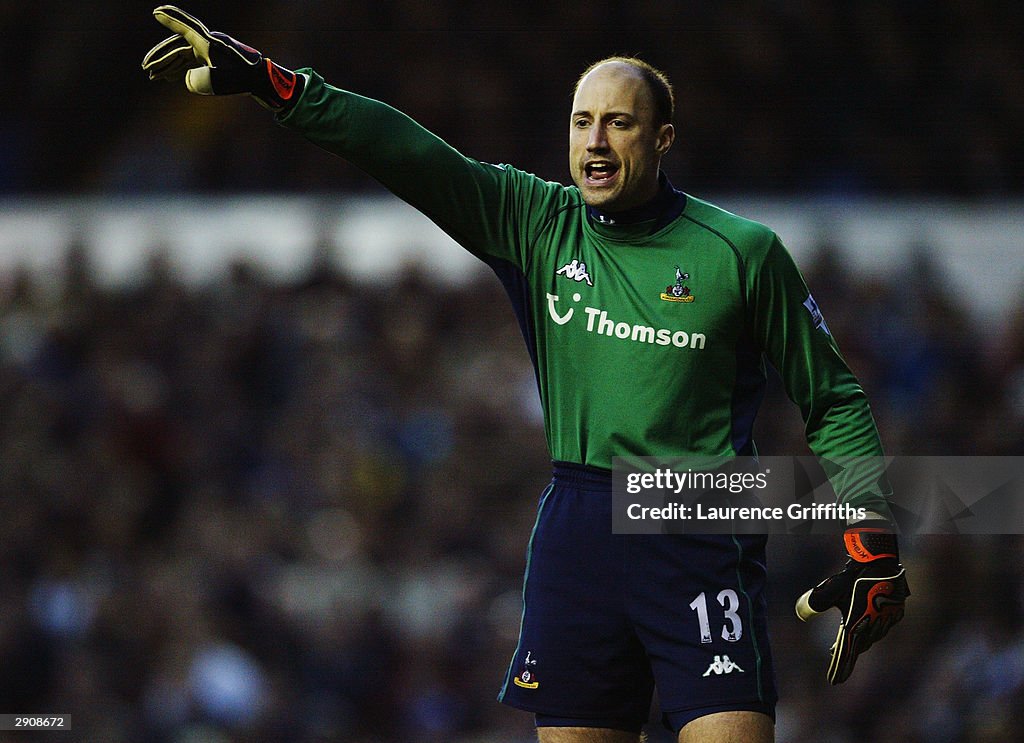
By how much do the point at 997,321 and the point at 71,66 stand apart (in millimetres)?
5723

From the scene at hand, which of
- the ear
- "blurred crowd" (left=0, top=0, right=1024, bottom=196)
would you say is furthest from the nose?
"blurred crowd" (left=0, top=0, right=1024, bottom=196)

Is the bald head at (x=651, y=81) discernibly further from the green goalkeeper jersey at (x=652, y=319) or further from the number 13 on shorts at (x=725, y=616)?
the number 13 on shorts at (x=725, y=616)

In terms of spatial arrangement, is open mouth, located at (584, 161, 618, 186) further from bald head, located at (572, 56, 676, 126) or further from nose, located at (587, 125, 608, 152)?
bald head, located at (572, 56, 676, 126)

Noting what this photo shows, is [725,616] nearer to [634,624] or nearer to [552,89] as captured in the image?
[634,624]

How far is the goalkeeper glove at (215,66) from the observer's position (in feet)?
10.4

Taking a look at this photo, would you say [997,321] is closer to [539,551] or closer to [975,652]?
[975,652]

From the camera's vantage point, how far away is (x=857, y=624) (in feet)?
10.4

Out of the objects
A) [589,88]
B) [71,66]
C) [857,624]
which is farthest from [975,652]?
[71,66]

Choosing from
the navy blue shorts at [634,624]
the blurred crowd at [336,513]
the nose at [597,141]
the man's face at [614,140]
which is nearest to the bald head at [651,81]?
the man's face at [614,140]

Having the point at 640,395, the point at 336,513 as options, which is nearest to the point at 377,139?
the point at 640,395

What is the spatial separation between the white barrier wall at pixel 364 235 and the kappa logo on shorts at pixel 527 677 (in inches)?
182

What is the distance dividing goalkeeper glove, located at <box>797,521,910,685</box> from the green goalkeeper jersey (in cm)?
9

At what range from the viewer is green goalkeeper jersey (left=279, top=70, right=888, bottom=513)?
322 centimetres

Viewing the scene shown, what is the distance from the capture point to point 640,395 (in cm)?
322
